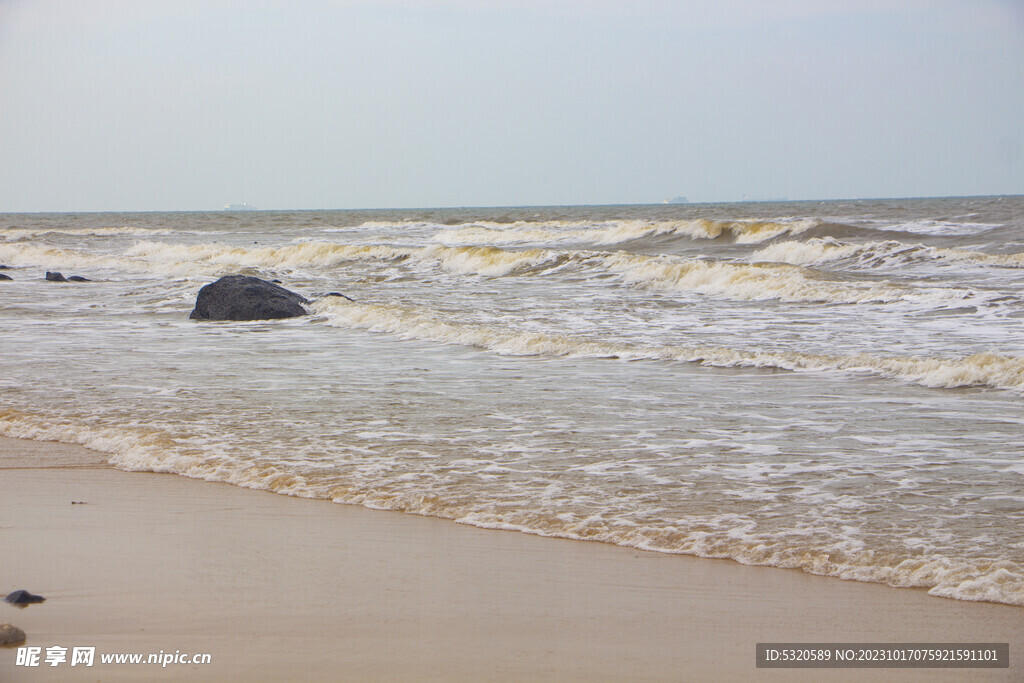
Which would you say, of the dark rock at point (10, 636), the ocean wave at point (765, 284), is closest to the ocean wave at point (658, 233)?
the ocean wave at point (765, 284)

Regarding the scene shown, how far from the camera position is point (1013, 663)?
2.81 m

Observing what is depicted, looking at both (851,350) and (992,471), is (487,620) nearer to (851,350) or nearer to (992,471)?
(992,471)

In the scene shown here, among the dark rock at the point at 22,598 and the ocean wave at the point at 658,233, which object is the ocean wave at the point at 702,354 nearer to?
the dark rock at the point at 22,598

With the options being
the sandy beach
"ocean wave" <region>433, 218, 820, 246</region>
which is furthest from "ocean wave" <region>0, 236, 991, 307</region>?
the sandy beach

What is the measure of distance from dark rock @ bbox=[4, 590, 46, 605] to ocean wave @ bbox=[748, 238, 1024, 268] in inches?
766

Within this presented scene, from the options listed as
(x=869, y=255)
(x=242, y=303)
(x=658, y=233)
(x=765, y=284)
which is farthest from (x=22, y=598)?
(x=658, y=233)

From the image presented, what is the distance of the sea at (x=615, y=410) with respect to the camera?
4.09m

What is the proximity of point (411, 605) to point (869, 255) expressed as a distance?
20806mm

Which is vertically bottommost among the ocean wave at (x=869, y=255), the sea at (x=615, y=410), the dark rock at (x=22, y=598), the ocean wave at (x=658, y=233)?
the dark rock at (x=22, y=598)

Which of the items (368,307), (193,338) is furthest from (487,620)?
(368,307)

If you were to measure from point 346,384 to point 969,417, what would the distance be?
15.6 ft

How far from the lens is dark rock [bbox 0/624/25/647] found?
9.52 feet

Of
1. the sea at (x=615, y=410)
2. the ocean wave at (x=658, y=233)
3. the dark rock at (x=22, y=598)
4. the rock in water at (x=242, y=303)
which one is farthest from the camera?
the ocean wave at (x=658, y=233)

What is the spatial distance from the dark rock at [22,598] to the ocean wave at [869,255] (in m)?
19.5
